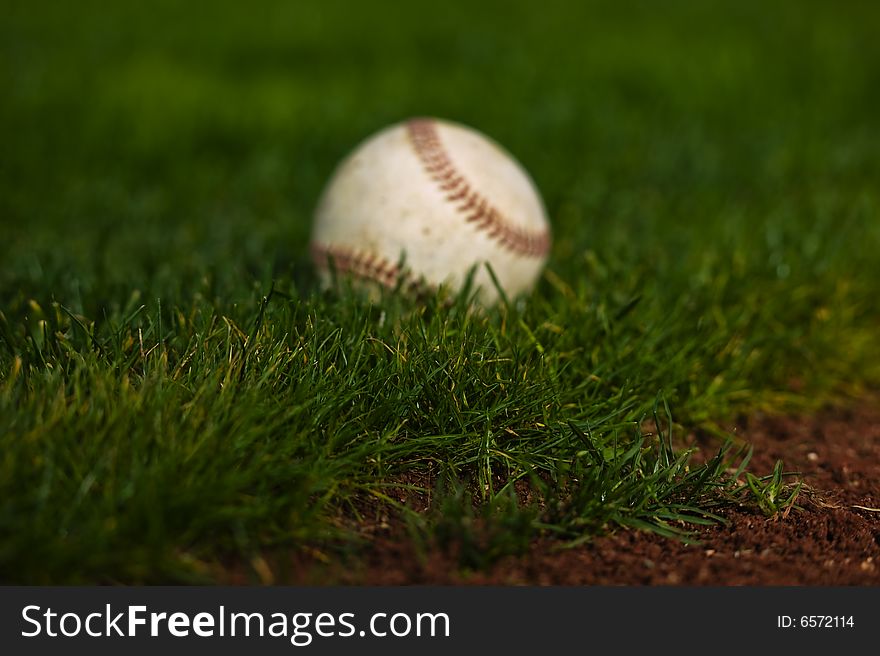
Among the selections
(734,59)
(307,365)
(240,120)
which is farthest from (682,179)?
(307,365)

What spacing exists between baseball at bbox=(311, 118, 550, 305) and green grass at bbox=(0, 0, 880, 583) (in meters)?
0.21

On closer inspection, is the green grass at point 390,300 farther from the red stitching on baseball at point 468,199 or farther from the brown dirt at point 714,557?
the red stitching on baseball at point 468,199

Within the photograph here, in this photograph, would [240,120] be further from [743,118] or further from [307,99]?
A: [743,118]

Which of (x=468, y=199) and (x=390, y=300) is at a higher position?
(x=468, y=199)

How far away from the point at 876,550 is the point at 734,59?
645 cm

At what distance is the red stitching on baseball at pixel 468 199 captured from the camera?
12.4 feet

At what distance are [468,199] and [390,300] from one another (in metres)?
0.53

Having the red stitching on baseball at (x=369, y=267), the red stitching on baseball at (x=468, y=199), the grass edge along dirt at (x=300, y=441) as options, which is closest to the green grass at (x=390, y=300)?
the grass edge along dirt at (x=300, y=441)

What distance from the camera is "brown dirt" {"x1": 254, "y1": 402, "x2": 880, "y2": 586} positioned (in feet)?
8.23

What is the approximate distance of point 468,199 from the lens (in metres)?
3.79

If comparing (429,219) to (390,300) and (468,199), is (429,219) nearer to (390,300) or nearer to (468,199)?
(468,199)

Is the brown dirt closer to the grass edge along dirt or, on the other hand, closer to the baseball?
the grass edge along dirt

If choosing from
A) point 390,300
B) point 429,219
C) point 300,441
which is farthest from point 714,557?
point 429,219

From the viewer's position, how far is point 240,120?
23.4 feet
